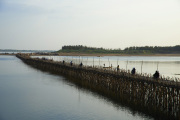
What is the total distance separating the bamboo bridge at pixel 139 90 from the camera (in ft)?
90.8

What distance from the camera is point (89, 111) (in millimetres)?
30484

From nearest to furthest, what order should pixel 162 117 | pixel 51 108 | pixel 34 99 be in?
1. pixel 162 117
2. pixel 51 108
3. pixel 34 99

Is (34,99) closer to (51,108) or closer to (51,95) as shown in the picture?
(51,95)

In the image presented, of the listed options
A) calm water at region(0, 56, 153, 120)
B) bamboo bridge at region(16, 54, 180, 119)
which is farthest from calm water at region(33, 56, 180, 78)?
calm water at region(0, 56, 153, 120)

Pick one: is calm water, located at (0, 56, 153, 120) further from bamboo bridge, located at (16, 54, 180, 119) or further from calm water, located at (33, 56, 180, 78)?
calm water, located at (33, 56, 180, 78)

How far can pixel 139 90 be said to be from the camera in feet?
111

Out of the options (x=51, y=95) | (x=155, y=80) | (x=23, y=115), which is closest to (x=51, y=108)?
(x=23, y=115)

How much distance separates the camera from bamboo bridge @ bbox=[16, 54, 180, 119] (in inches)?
1089

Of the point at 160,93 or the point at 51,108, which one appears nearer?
the point at 160,93

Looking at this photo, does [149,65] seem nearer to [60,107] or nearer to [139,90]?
[139,90]

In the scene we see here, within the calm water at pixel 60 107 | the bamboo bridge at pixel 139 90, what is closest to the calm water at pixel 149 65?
the bamboo bridge at pixel 139 90

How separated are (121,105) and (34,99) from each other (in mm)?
14336

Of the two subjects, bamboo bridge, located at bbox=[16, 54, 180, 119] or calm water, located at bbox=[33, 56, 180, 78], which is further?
calm water, located at bbox=[33, 56, 180, 78]

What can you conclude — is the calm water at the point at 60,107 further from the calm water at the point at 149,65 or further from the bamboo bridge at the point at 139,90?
the calm water at the point at 149,65
